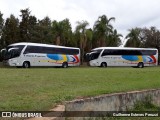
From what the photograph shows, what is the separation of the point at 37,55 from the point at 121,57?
38.1 ft

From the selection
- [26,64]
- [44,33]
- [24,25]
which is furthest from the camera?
[24,25]

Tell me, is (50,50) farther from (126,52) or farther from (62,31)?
(62,31)

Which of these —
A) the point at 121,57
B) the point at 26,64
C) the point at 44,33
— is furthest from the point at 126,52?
the point at 26,64

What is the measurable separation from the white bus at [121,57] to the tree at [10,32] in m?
11.7

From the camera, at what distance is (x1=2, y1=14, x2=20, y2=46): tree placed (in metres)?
48.2

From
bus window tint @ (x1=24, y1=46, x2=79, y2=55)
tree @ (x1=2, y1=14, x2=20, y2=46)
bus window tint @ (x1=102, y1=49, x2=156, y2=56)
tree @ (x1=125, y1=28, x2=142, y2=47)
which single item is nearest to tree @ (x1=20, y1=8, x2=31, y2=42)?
tree @ (x1=2, y1=14, x2=20, y2=46)

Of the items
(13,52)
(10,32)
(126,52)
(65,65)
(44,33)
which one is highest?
(10,32)

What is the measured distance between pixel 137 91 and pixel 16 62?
24437mm

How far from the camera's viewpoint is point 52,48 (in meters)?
37.8

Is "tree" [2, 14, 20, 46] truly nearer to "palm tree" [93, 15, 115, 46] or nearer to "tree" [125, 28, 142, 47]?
"palm tree" [93, 15, 115, 46]

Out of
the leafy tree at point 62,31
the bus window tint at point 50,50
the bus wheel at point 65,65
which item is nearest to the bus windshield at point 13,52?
the bus window tint at point 50,50

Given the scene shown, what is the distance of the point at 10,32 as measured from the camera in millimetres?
48344

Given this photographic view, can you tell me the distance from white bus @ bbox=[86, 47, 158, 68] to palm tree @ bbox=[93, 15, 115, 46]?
10086 millimetres

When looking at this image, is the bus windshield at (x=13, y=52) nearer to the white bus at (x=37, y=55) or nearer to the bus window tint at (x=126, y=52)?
the white bus at (x=37, y=55)
